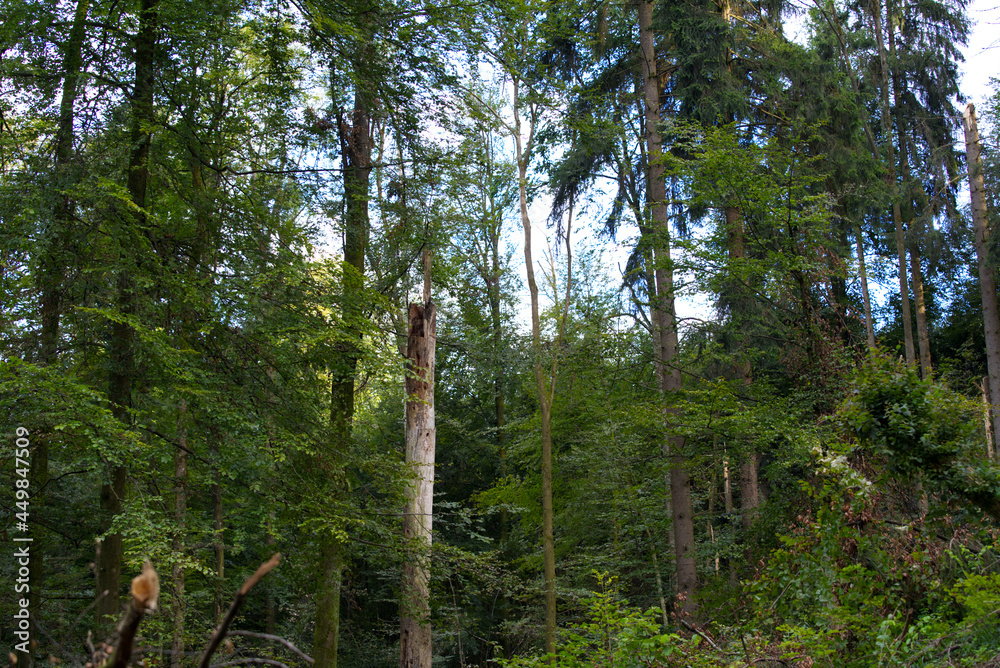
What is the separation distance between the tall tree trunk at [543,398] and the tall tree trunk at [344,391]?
3.02 m

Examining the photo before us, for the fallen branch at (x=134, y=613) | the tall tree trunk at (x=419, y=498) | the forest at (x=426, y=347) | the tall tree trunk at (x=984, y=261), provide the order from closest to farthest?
the fallen branch at (x=134, y=613) < the forest at (x=426, y=347) < the tall tree trunk at (x=419, y=498) < the tall tree trunk at (x=984, y=261)

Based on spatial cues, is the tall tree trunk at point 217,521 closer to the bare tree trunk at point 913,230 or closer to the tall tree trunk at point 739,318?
the tall tree trunk at point 739,318

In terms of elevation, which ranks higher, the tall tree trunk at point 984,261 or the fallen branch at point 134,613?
the tall tree trunk at point 984,261

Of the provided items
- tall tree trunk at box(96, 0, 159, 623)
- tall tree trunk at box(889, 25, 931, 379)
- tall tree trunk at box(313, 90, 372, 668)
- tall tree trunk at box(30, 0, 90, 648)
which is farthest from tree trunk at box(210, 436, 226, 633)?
tall tree trunk at box(889, 25, 931, 379)

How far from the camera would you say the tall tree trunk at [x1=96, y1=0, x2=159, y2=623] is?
621 cm

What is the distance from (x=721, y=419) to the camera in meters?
9.31

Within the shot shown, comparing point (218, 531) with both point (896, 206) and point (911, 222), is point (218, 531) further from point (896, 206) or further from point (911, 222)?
point (911, 222)

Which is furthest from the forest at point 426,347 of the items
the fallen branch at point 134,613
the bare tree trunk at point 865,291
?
the bare tree trunk at point 865,291

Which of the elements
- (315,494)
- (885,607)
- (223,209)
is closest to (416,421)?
(315,494)

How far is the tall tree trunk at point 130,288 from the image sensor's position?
6.21 metres

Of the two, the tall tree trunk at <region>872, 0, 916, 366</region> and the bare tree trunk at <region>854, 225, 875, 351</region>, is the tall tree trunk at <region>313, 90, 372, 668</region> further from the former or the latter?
the tall tree trunk at <region>872, 0, 916, 366</region>

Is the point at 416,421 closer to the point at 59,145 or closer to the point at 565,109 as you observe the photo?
the point at 59,145

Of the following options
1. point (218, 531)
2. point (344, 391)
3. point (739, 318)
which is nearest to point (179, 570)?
point (218, 531)

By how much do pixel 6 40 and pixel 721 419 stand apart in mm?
8761
